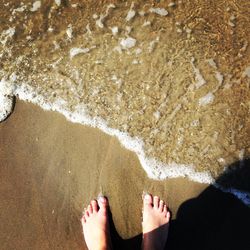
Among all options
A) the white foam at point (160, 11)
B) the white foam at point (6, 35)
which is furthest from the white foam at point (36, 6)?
the white foam at point (160, 11)

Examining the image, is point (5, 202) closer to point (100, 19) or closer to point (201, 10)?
point (100, 19)

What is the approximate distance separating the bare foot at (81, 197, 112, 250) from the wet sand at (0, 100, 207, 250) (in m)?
0.05

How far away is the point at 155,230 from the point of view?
3471 mm

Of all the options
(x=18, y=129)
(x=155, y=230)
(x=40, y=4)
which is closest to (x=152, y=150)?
(x=155, y=230)

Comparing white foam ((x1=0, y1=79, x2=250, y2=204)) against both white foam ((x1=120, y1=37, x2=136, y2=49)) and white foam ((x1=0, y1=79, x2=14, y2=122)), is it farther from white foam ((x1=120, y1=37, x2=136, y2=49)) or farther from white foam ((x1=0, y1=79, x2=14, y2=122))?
white foam ((x1=120, y1=37, x2=136, y2=49))

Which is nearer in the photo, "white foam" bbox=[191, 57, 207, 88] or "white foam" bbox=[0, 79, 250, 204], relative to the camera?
"white foam" bbox=[0, 79, 250, 204]

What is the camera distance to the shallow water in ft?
11.5

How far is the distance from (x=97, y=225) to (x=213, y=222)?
2.96 feet

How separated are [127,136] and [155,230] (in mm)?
778

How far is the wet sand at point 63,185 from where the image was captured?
342 centimetres

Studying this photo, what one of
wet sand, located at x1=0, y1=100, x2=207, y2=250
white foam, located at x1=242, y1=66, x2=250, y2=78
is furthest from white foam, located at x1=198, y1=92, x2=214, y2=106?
wet sand, located at x1=0, y1=100, x2=207, y2=250

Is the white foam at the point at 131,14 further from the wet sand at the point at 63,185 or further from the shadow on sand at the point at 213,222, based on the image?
the shadow on sand at the point at 213,222

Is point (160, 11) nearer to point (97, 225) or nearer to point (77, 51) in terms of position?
point (77, 51)

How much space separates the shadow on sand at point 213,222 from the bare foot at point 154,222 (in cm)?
6
